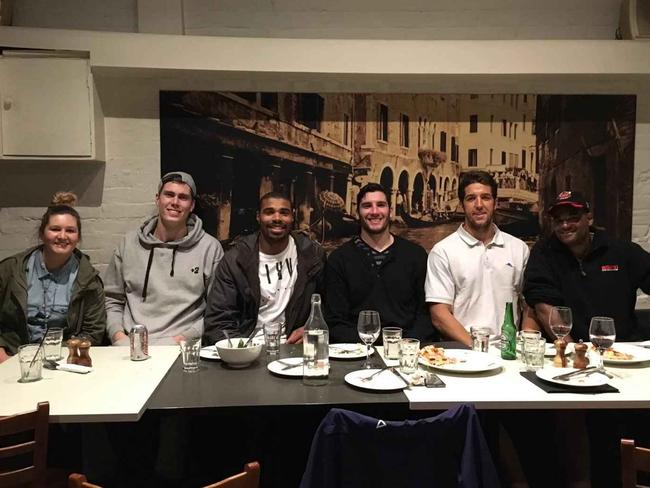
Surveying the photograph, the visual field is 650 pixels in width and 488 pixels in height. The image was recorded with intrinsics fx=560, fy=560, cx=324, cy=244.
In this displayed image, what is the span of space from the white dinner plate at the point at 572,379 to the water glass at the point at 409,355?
0.43 metres

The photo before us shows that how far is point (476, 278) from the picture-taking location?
3029 mm

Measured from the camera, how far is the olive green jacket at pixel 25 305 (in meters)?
2.83

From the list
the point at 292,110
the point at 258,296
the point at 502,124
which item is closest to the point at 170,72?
the point at 292,110

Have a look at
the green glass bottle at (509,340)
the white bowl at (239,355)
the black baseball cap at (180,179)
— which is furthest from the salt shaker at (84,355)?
the green glass bottle at (509,340)

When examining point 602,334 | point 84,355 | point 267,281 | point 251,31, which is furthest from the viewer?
point 251,31

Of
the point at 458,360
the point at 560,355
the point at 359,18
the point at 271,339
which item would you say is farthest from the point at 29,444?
the point at 359,18

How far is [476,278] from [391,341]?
1.09 meters

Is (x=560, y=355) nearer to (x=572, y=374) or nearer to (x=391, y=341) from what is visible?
(x=572, y=374)

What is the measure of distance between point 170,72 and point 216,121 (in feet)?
→ 1.27

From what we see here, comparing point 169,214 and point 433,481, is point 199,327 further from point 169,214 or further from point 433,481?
point 433,481

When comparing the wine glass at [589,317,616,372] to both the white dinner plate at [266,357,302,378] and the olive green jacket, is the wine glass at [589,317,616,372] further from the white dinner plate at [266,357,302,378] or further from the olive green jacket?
the olive green jacket

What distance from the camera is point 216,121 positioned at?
3.47 metres

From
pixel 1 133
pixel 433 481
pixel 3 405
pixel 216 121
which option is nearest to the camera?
pixel 433 481

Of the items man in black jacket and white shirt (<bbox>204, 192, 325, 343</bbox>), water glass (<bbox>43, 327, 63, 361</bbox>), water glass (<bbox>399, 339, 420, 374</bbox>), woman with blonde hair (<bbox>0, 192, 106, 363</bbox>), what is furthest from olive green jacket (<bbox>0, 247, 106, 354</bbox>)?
water glass (<bbox>399, 339, 420, 374</bbox>)
